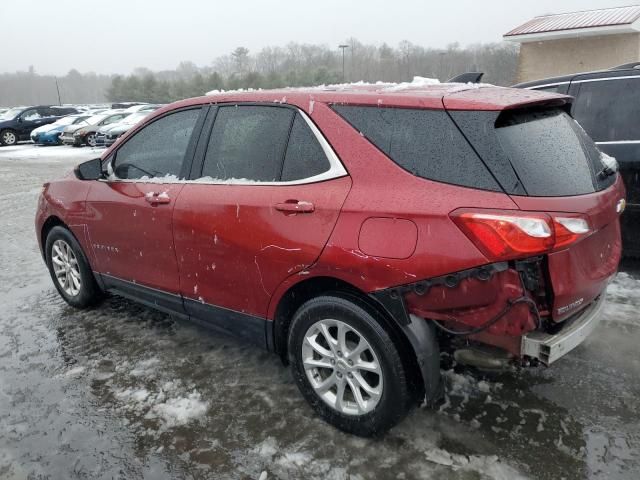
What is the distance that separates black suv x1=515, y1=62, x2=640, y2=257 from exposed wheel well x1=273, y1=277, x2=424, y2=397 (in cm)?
292

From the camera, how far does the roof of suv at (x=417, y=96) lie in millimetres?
2441

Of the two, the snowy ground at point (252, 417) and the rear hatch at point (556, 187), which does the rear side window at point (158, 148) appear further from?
the rear hatch at point (556, 187)

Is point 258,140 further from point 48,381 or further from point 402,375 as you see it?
point 48,381

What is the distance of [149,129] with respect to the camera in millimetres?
3803

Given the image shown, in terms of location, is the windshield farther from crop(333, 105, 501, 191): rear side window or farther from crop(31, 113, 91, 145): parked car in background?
crop(333, 105, 501, 191): rear side window

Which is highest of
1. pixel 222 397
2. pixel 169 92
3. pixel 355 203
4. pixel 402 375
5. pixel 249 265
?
pixel 169 92

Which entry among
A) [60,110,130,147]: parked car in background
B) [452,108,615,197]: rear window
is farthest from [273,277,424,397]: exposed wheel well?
[60,110,130,147]: parked car in background

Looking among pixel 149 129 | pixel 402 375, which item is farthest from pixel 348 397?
pixel 149 129

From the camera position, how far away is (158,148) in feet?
12.1

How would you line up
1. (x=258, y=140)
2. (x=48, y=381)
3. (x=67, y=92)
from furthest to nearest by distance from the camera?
(x=67, y=92), (x=48, y=381), (x=258, y=140)

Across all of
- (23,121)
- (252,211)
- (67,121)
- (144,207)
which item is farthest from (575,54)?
(23,121)

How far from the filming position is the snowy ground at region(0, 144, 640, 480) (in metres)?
2.56

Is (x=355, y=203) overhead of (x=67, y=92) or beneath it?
beneath

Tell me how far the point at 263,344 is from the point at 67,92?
6858 inches
